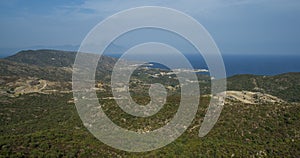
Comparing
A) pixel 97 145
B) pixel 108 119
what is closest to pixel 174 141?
pixel 97 145

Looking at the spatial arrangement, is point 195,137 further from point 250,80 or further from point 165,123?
point 250,80

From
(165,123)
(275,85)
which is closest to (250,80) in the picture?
(275,85)

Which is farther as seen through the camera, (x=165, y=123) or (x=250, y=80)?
(x=250, y=80)

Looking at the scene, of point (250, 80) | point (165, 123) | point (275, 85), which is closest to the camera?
point (165, 123)

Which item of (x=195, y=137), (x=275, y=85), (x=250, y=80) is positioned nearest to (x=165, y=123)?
(x=195, y=137)

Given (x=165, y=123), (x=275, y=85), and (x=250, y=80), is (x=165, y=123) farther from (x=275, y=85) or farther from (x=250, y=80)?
(x=250, y=80)

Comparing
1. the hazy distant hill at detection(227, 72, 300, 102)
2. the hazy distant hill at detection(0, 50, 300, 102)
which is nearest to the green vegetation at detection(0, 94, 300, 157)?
the hazy distant hill at detection(0, 50, 300, 102)

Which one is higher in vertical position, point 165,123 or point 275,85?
point 165,123

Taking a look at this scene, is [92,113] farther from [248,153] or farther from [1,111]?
[1,111]

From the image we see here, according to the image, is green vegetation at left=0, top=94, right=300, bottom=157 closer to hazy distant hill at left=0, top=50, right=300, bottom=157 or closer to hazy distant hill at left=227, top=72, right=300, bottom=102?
hazy distant hill at left=0, top=50, right=300, bottom=157

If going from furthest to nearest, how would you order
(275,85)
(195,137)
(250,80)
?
(250,80), (275,85), (195,137)

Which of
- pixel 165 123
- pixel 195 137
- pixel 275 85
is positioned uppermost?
pixel 165 123
